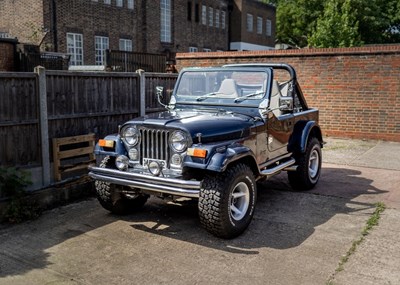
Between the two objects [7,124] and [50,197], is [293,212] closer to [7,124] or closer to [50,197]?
[50,197]

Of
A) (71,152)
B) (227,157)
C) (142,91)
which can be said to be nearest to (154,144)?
(227,157)

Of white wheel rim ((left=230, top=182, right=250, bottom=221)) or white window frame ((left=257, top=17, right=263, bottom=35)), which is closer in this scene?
white wheel rim ((left=230, top=182, right=250, bottom=221))

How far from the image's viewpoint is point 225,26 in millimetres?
37531

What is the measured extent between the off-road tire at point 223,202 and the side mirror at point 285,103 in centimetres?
136

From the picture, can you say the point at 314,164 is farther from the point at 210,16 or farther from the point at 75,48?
the point at 210,16

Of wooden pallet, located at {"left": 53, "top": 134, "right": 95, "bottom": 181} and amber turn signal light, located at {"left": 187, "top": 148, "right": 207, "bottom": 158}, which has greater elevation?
amber turn signal light, located at {"left": 187, "top": 148, "right": 207, "bottom": 158}

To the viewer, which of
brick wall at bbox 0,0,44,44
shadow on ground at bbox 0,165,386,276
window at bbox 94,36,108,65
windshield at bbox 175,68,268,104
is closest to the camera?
shadow on ground at bbox 0,165,386,276

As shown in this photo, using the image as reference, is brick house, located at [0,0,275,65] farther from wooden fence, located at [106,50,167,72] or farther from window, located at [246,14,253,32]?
wooden fence, located at [106,50,167,72]

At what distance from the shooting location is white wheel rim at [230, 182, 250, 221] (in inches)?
195

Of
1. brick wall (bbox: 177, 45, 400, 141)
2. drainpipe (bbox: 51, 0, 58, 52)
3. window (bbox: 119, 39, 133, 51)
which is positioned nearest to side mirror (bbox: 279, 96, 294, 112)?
brick wall (bbox: 177, 45, 400, 141)

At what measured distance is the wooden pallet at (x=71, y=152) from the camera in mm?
6775

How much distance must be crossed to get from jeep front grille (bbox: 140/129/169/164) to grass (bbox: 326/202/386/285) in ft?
6.85

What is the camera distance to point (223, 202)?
4.56 metres

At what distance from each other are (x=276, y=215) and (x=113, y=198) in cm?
211
